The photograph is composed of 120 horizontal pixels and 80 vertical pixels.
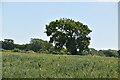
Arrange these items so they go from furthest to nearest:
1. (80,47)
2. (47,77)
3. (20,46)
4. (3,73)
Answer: (20,46) < (80,47) < (3,73) < (47,77)

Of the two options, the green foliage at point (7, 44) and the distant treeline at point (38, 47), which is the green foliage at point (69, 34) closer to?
the distant treeline at point (38, 47)

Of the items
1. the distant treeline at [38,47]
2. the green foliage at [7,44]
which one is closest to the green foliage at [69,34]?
the distant treeline at [38,47]

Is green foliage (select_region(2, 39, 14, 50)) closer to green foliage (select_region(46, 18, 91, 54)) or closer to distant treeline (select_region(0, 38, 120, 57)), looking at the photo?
distant treeline (select_region(0, 38, 120, 57))

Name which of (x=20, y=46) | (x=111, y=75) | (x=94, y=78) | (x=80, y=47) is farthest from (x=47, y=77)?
(x=20, y=46)

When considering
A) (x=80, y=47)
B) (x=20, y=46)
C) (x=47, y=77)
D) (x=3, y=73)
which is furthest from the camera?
(x=20, y=46)

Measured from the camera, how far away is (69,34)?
Answer: 6944cm

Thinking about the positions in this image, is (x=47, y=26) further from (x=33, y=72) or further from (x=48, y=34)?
(x=33, y=72)

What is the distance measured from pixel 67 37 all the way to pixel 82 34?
16.5ft

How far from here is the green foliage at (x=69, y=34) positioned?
2687 inches

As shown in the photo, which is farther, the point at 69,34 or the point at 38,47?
the point at 38,47

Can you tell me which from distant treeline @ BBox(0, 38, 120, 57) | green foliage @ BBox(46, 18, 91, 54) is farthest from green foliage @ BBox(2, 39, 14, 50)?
green foliage @ BBox(46, 18, 91, 54)

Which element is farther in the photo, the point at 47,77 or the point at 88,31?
the point at 88,31

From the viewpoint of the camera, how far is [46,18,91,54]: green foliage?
68250 millimetres

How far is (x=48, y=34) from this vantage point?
234ft
